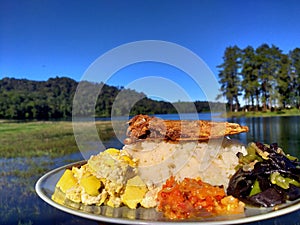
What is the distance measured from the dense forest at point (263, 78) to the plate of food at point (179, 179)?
11636mm

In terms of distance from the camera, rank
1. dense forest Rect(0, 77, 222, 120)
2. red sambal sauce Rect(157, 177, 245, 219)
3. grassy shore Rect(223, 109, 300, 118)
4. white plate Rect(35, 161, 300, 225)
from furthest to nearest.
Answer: grassy shore Rect(223, 109, 300, 118) → dense forest Rect(0, 77, 222, 120) → red sambal sauce Rect(157, 177, 245, 219) → white plate Rect(35, 161, 300, 225)

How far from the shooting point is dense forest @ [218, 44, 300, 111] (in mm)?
12883

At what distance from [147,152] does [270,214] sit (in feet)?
2.38

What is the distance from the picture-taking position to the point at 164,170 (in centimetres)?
150

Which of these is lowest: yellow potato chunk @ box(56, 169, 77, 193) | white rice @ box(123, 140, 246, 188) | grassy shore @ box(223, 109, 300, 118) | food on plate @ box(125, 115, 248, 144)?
yellow potato chunk @ box(56, 169, 77, 193)

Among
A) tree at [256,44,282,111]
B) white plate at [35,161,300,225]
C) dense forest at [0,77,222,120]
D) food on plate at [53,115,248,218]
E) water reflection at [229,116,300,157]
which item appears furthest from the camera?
tree at [256,44,282,111]

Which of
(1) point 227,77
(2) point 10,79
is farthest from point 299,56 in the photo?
(2) point 10,79

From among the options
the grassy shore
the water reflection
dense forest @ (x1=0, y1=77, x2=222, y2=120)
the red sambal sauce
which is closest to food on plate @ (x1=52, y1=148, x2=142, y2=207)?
the red sambal sauce

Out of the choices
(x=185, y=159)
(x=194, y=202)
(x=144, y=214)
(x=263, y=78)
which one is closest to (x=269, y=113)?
(x=263, y=78)

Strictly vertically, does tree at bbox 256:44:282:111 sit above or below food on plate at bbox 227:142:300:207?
above

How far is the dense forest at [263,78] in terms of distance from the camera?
12.9m

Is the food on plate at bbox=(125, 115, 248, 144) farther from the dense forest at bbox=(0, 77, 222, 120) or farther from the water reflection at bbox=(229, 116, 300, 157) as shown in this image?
the dense forest at bbox=(0, 77, 222, 120)

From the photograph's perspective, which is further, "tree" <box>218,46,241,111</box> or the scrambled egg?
"tree" <box>218,46,241,111</box>

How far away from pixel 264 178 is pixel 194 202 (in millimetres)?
355
